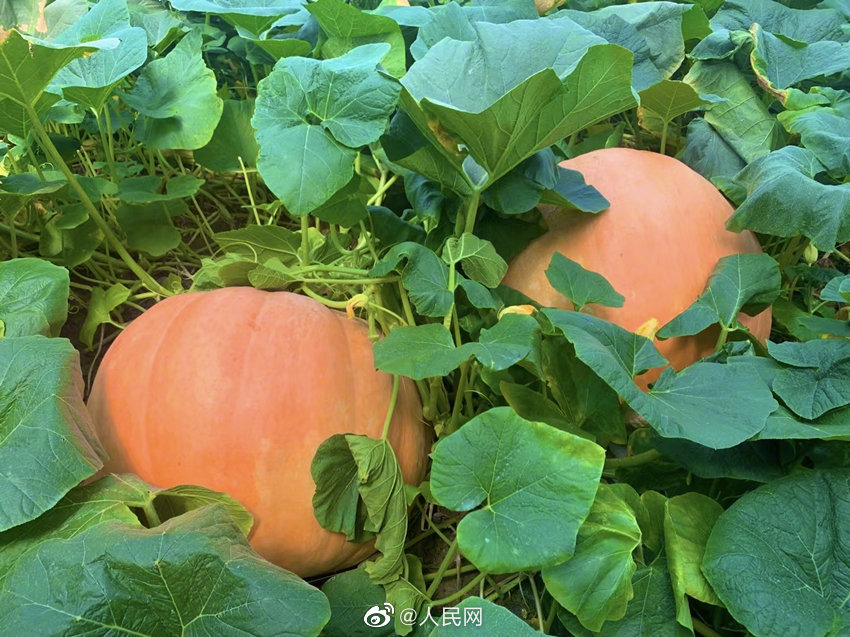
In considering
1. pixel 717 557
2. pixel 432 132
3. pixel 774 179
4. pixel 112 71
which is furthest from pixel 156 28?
pixel 717 557

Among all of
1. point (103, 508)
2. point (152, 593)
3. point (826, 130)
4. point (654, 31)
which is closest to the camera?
point (152, 593)

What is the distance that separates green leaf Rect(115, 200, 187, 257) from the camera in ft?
3.59

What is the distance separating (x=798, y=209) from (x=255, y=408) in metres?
0.65

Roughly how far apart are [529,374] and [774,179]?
367mm

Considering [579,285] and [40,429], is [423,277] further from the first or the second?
[40,429]

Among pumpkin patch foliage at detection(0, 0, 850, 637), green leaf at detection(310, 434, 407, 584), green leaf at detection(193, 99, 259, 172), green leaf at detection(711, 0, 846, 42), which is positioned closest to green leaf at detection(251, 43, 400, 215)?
pumpkin patch foliage at detection(0, 0, 850, 637)

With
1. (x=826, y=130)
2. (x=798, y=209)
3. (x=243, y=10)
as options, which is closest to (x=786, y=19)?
(x=826, y=130)

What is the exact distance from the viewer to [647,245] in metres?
0.96

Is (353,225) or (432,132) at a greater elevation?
(432,132)

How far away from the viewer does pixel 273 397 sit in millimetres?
796

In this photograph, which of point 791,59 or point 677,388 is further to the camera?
point 791,59

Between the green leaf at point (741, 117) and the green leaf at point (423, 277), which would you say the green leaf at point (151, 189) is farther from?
the green leaf at point (741, 117)

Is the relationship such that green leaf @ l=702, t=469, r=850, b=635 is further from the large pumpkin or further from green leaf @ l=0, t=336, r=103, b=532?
green leaf @ l=0, t=336, r=103, b=532

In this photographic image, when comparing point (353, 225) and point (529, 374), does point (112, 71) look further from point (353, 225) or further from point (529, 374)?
point (529, 374)
